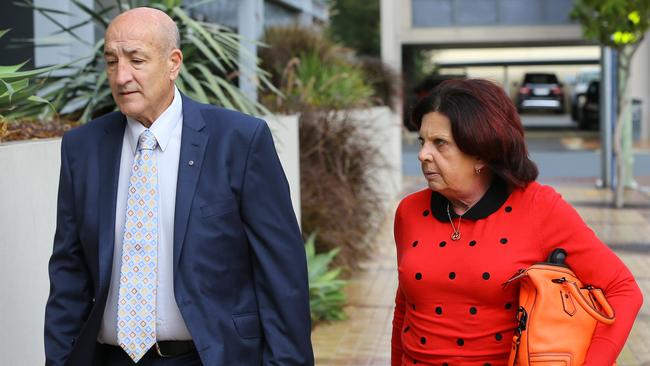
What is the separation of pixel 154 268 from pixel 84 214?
264 millimetres

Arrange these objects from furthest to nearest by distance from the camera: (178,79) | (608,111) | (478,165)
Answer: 1. (608,111)
2. (178,79)
3. (478,165)

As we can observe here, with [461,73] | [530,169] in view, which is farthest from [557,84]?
[530,169]

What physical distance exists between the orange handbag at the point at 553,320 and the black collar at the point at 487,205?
0.28 m

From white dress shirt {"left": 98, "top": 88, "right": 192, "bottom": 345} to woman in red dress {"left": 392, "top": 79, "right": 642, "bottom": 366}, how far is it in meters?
0.69

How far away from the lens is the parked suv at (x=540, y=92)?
4059cm

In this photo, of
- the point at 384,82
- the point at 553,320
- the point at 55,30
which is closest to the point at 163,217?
the point at 553,320

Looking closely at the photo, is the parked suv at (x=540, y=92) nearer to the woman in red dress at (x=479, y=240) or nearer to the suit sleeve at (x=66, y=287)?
the woman in red dress at (x=479, y=240)

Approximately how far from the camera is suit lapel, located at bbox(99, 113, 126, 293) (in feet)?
10.1

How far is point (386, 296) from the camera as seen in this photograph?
363 inches

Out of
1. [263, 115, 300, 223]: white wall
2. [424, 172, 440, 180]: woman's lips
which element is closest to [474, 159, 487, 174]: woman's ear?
[424, 172, 440, 180]: woman's lips

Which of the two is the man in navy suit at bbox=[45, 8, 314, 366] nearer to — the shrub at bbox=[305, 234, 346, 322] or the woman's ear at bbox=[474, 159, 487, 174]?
the woman's ear at bbox=[474, 159, 487, 174]

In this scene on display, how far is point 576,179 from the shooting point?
61.9 ft

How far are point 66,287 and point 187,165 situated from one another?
49 cm

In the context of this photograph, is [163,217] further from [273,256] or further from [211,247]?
[273,256]
